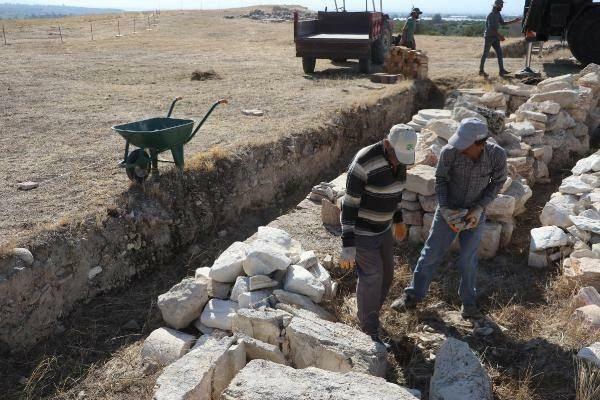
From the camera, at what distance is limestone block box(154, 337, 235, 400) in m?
3.40

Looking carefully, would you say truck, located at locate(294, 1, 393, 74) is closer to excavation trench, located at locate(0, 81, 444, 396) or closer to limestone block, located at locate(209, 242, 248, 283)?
excavation trench, located at locate(0, 81, 444, 396)

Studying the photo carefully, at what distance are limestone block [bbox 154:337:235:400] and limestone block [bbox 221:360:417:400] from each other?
27cm

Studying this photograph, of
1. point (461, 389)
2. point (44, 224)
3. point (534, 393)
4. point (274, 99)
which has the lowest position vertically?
point (534, 393)

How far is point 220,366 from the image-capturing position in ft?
12.2

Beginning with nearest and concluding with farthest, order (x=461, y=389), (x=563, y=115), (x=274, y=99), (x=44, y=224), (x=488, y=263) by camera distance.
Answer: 1. (x=461, y=389)
2. (x=44, y=224)
3. (x=488, y=263)
4. (x=563, y=115)
5. (x=274, y=99)

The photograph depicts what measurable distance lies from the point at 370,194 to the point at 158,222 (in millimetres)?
3151

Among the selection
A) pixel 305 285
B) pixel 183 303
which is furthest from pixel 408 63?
pixel 183 303

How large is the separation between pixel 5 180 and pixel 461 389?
5786 millimetres

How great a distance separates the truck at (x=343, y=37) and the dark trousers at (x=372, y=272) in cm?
1022

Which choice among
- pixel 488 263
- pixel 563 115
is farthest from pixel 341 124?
pixel 488 263

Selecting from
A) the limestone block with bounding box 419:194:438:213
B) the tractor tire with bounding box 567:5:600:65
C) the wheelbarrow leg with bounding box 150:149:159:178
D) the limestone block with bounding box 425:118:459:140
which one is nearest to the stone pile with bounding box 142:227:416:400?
the limestone block with bounding box 419:194:438:213

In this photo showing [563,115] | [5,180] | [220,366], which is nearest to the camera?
Result: [220,366]

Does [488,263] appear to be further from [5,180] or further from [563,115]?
[5,180]

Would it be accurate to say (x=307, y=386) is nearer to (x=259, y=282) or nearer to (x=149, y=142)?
(x=259, y=282)
